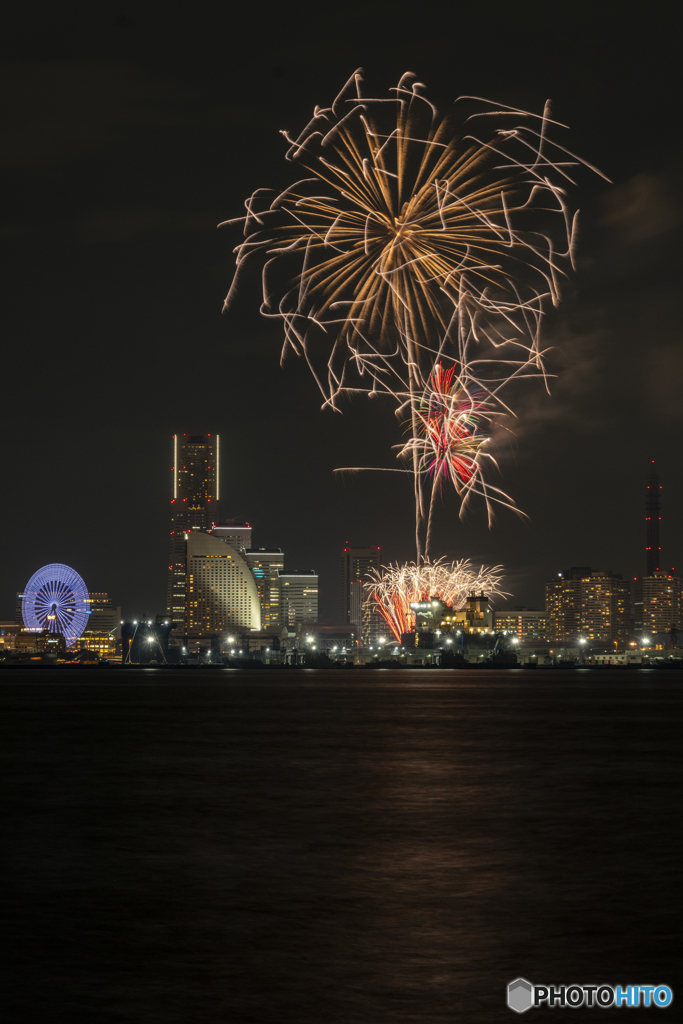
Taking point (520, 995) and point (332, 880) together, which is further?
point (332, 880)

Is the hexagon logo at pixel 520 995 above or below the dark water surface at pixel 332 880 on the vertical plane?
above

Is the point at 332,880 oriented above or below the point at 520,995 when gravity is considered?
below

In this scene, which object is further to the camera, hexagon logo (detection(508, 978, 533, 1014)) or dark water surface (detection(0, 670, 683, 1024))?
dark water surface (detection(0, 670, 683, 1024))

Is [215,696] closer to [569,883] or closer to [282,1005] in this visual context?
[569,883]

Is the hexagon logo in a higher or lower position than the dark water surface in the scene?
higher

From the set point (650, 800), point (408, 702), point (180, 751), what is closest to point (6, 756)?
point (180, 751)

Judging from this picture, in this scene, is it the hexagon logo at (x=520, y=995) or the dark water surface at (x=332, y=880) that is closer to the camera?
the hexagon logo at (x=520, y=995)
